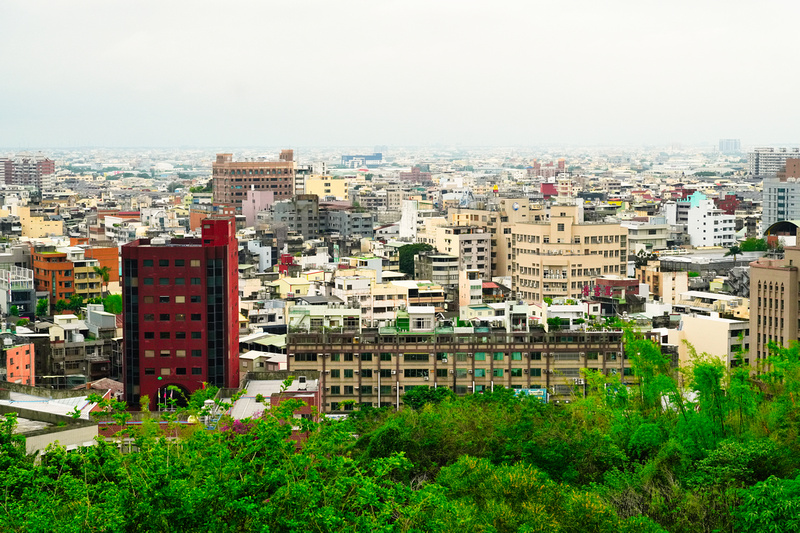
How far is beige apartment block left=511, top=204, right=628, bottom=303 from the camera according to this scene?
154 feet

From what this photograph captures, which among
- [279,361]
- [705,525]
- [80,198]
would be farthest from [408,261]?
[80,198]

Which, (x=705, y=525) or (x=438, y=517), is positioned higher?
(x=438, y=517)

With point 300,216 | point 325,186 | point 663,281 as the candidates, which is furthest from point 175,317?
point 325,186

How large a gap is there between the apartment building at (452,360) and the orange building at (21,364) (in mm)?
7619

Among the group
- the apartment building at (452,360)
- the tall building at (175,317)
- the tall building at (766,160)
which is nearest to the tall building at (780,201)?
the apartment building at (452,360)

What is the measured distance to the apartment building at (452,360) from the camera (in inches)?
1130

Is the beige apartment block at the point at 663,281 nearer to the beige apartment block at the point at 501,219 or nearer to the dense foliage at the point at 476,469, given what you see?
the beige apartment block at the point at 501,219

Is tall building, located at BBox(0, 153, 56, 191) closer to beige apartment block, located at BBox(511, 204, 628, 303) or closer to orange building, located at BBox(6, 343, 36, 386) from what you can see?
beige apartment block, located at BBox(511, 204, 628, 303)

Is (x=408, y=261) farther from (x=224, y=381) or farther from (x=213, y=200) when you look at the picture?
(x=213, y=200)

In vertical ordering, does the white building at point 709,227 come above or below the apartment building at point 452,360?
above

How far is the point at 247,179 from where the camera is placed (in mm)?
90250

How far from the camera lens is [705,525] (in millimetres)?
16266

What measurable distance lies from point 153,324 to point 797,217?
60807 mm

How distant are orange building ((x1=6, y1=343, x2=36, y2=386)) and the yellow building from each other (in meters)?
69.6
